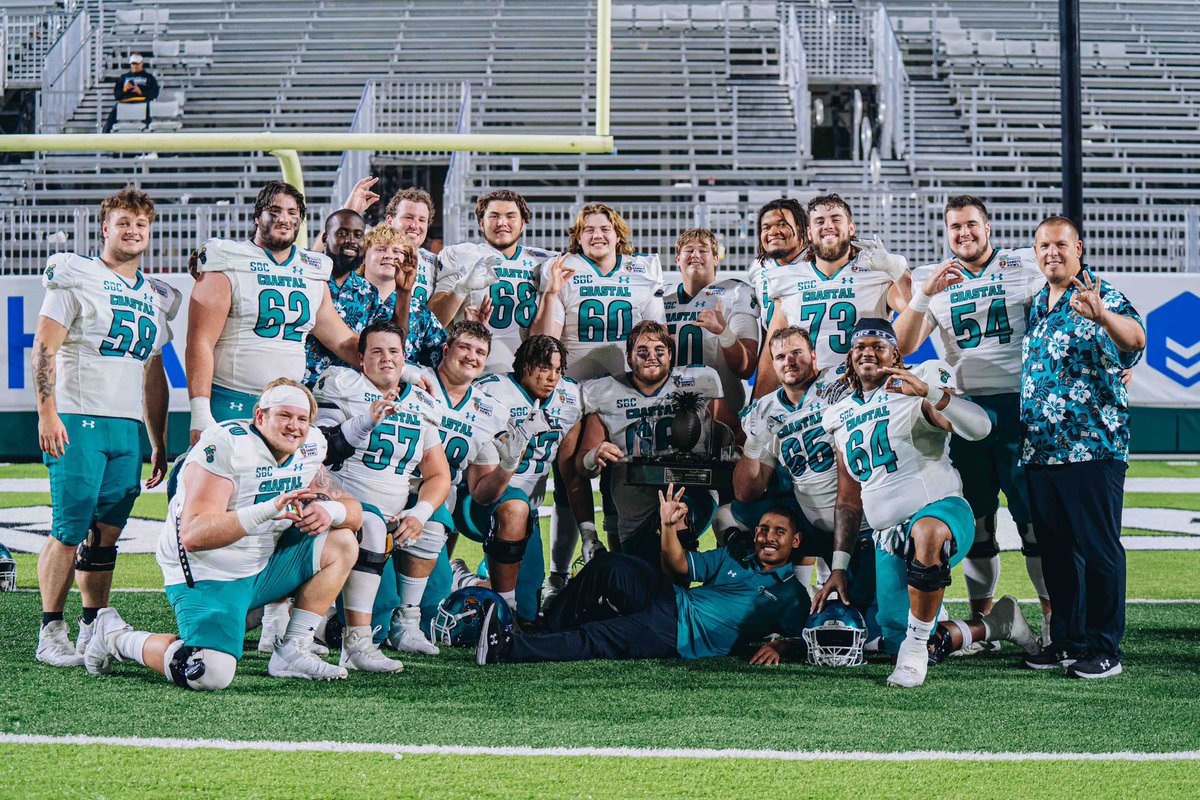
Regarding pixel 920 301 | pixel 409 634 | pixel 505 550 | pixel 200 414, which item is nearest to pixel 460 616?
pixel 409 634

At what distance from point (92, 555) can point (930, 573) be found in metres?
2.89

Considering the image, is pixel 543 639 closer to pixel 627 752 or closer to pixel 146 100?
pixel 627 752

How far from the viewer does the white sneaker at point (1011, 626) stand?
4.70 meters

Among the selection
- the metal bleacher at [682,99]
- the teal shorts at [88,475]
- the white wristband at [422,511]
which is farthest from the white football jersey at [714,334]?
the metal bleacher at [682,99]

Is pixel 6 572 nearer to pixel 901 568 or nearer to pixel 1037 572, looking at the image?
pixel 901 568

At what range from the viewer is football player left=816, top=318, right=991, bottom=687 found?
4.31 meters

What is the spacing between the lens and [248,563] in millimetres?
4195

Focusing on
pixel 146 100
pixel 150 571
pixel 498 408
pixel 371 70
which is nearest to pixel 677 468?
pixel 498 408

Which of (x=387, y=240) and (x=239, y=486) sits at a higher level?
(x=387, y=240)

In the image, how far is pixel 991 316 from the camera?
4.87 m

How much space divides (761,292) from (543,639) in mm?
1790

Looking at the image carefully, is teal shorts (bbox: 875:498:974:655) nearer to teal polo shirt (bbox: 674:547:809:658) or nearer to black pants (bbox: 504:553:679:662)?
teal polo shirt (bbox: 674:547:809:658)

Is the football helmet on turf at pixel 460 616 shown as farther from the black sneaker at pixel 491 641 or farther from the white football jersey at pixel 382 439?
the white football jersey at pixel 382 439

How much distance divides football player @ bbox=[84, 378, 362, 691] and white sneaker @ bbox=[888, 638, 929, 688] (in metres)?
1.82
